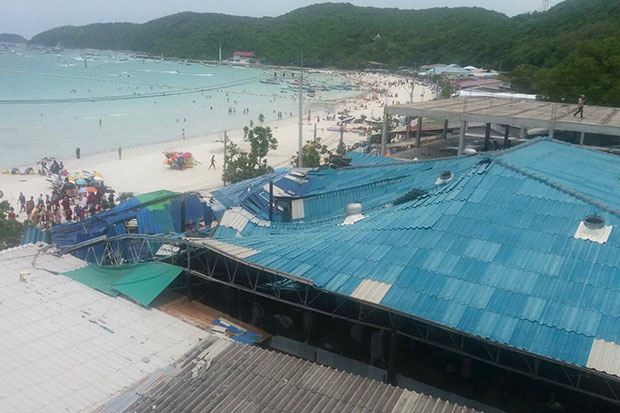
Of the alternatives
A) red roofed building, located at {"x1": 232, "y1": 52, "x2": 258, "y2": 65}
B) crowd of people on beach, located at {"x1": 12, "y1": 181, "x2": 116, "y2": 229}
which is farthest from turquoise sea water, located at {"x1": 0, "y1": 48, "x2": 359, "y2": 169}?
red roofed building, located at {"x1": 232, "y1": 52, "x2": 258, "y2": 65}

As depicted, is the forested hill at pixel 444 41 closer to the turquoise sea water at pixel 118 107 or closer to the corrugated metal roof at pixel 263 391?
the turquoise sea water at pixel 118 107

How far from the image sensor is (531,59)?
213 feet

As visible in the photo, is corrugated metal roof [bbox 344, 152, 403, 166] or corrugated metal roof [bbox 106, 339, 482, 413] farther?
corrugated metal roof [bbox 344, 152, 403, 166]

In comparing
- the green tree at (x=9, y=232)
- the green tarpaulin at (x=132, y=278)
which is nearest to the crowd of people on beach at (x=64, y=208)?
the green tree at (x=9, y=232)

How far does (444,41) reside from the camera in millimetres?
121438

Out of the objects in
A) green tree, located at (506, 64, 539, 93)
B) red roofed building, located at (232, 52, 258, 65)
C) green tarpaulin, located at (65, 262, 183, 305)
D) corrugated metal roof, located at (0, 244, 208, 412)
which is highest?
red roofed building, located at (232, 52, 258, 65)

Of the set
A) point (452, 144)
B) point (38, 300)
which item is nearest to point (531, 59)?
point (452, 144)

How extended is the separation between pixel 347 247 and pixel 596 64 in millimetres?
31786

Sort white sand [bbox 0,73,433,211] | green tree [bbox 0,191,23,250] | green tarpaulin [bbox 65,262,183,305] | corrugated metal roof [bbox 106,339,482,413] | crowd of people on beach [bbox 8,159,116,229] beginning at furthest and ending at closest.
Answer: white sand [bbox 0,73,433,211]
crowd of people on beach [bbox 8,159,116,229]
green tree [bbox 0,191,23,250]
green tarpaulin [bbox 65,262,183,305]
corrugated metal roof [bbox 106,339,482,413]

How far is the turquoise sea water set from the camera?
4791 centimetres

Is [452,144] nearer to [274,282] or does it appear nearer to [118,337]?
[274,282]

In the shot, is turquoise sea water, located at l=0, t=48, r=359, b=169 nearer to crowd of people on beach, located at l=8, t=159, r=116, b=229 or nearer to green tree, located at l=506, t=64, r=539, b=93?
crowd of people on beach, located at l=8, t=159, r=116, b=229

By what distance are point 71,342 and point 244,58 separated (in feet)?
522

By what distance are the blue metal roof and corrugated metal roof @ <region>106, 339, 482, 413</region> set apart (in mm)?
1490
